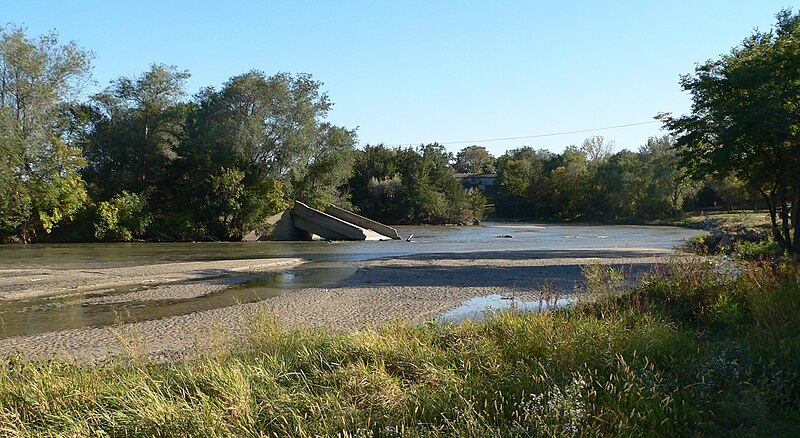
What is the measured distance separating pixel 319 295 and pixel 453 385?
10573 mm

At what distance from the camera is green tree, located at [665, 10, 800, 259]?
18438 mm

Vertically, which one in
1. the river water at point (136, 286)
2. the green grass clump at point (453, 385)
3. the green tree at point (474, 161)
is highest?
the green tree at point (474, 161)

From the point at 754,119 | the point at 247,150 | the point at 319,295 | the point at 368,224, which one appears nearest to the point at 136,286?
the point at 319,295

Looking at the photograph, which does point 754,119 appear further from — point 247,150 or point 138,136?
point 138,136

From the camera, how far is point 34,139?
3625cm

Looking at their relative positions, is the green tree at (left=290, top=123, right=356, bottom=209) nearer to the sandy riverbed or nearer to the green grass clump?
the sandy riverbed

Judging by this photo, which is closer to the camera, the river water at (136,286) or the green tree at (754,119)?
the river water at (136,286)

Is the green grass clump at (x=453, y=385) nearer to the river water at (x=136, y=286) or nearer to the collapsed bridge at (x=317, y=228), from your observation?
the river water at (x=136, y=286)

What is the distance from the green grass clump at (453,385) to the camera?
15.8 ft

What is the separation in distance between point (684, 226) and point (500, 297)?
59.2m

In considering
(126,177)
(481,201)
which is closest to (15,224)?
(126,177)

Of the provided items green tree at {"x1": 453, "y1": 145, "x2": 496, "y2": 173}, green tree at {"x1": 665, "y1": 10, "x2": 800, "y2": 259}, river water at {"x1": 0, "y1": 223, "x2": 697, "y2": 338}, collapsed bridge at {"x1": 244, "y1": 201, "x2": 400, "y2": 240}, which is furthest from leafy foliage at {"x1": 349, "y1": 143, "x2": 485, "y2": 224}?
green tree at {"x1": 453, "y1": 145, "x2": 496, "y2": 173}

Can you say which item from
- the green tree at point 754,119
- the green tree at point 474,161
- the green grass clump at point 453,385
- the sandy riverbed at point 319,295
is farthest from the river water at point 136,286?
the green tree at point 474,161

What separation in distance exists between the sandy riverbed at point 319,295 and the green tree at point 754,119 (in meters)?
4.52
